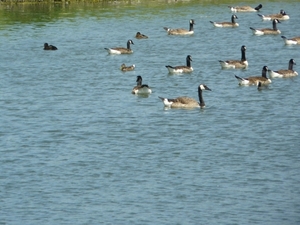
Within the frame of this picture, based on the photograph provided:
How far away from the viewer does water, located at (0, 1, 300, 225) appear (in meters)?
20.0

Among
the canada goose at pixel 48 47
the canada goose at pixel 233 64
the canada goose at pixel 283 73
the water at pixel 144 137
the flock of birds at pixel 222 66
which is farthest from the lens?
the canada goose at pixel 48 47

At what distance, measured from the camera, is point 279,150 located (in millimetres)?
24500

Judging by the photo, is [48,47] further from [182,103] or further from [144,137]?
[144,137]

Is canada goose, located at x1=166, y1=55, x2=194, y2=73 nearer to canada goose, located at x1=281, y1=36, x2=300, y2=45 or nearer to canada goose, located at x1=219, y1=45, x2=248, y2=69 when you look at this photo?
canada goose, located at x1=219, y1=45, x2=248, y2=69

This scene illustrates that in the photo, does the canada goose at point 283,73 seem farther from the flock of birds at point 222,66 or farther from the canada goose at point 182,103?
the canada goose at point 182,103

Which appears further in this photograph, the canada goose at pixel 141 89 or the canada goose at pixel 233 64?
the canada goose at pixel 233 64

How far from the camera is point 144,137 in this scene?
2659cm

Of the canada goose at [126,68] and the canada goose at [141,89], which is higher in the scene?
the canada goose at [141,89]

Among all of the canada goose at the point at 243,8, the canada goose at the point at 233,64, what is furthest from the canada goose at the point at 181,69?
the canada goose at the point at 243,8

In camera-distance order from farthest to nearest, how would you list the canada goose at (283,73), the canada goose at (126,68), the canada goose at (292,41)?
1. the canada goose at (292,41)
2. the canada goose at (126,68)
3. the canada goose at (283,73)

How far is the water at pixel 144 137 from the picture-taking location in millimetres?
19953

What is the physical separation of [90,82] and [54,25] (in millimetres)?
19224

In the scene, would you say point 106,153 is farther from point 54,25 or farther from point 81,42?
point 54,25

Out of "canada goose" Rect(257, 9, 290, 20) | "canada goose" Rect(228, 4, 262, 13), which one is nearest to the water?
"canada goose" Rect(257, 9, 290, 20)
